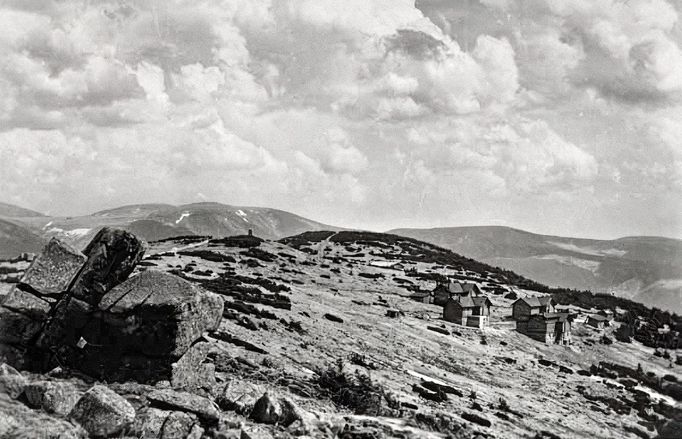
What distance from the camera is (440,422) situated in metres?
24.0

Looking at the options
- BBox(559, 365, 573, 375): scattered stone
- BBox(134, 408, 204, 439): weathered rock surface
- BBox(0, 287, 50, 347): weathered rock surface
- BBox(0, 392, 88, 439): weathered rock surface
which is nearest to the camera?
BBox(0, 392, 88, 439): weathered rock surface

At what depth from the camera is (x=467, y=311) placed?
71.4 metres

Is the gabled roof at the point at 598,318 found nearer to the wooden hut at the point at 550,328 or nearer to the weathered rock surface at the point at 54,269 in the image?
the wooden hut at the point at 550,328

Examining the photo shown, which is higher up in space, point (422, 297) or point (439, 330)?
point (422, 297)

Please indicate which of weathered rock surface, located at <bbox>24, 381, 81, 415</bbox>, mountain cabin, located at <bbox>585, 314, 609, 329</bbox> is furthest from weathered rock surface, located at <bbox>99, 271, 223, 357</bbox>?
mountain cabin, located at <bbox>585, 314, 609, 329</bbox>

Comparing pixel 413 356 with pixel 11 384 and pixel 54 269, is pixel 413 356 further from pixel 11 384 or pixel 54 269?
pixel 11 384

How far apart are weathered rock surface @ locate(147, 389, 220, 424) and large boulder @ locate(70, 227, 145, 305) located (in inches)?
194

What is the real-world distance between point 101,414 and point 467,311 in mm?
61641

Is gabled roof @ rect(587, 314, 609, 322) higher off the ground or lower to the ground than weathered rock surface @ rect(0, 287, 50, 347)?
lower

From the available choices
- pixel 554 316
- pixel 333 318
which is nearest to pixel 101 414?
pixel 333 318

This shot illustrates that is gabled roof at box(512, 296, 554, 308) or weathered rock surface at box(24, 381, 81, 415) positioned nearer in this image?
weathered rock surface at box(24, 381, 81, 415)

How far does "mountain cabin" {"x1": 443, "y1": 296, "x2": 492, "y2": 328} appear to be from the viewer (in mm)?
70500

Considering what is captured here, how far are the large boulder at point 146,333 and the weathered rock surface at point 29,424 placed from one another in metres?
3.79

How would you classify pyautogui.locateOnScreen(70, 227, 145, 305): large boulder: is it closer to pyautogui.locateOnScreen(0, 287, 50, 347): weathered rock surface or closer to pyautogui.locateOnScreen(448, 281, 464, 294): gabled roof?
pyautogui.locateOnScreen(0, 287, 50, 347): weathered rock surface
